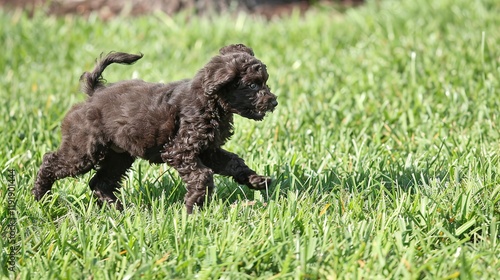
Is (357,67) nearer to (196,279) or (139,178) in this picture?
(139,178)

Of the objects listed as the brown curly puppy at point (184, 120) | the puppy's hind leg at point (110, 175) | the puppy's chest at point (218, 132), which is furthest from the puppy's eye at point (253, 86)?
the puppy's hind leg at point (110, 175)

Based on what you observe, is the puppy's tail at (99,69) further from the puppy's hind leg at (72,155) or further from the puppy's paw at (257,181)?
the puppy's paw at (257,181)

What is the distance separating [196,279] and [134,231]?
51 cm

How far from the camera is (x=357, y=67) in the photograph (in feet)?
25.2

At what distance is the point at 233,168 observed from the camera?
14.2 feet

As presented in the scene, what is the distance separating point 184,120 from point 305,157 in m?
1.40

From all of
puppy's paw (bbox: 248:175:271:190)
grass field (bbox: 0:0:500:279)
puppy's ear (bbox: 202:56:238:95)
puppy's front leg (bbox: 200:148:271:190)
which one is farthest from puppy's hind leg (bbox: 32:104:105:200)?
puppy's paw (bbox: 248:175:271:190)

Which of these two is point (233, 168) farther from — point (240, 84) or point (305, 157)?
point (305, 157)

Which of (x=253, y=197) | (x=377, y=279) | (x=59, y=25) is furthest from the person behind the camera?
(x=59, y=25)

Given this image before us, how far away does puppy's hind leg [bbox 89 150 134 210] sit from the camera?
464cm

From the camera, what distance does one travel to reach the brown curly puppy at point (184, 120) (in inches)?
160

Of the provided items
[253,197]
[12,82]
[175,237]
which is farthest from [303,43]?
[175,237]

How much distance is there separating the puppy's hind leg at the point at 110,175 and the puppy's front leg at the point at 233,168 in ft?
1.94

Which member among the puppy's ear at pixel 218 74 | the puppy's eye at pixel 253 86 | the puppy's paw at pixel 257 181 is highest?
the puppy's ear at pixel 218 74
